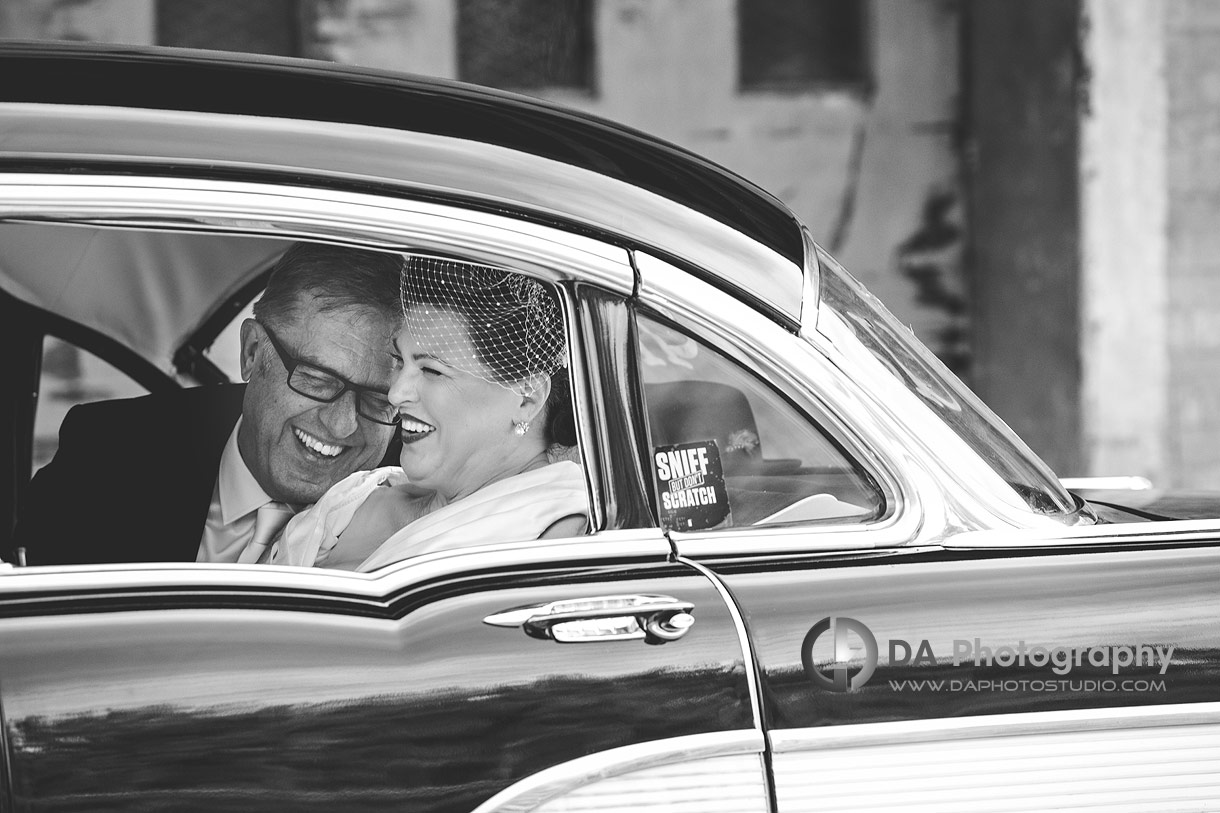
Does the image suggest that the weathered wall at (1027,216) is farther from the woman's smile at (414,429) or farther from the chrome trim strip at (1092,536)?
the woman's smile at (414,429)

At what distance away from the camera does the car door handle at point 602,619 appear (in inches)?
61.9

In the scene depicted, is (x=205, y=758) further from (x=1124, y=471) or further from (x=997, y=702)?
(x=1124, y=471)

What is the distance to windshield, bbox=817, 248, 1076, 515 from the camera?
5.82ft

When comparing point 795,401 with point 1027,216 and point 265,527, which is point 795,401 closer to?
point 265,527

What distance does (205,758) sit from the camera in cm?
148

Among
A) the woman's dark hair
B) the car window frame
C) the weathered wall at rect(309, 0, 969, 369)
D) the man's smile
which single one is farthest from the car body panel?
the weathered wall at rect(309, 0, 969, 369)

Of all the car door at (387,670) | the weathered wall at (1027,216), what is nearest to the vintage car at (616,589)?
the car door at (387,670)

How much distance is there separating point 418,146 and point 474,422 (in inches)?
19.0

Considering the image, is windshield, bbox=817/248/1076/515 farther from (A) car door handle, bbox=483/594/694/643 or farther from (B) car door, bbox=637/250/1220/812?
(A) car door handle, bbox=483/594/694/643

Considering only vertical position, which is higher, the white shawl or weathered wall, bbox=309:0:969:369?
weathered wall, bbox=309:0:969:369

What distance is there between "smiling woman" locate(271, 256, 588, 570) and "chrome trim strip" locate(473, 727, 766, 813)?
0.34 metres

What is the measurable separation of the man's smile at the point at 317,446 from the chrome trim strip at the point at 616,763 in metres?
1.16

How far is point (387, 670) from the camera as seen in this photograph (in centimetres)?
154

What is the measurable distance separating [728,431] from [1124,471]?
4520 mm
